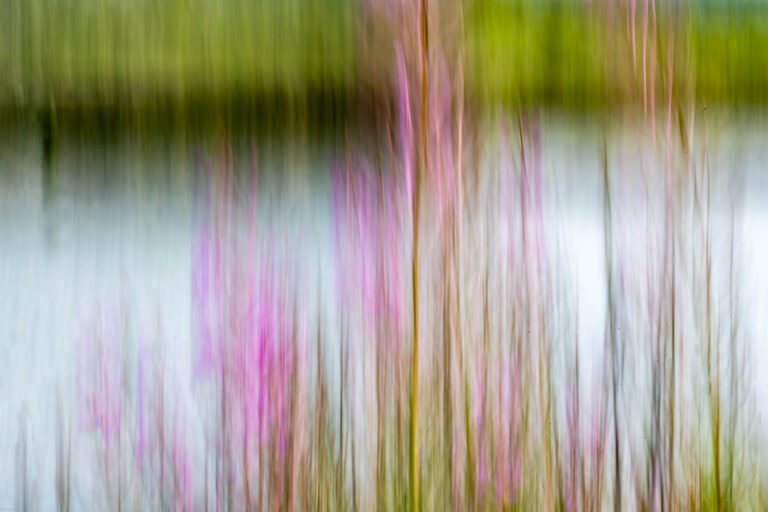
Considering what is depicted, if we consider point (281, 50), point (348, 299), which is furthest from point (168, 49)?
point (348, 299)

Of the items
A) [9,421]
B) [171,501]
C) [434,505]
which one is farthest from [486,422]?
[9,421]

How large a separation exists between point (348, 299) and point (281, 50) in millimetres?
184

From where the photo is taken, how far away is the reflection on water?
39 centimetres

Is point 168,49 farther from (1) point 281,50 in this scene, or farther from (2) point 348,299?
(2) point 348,299

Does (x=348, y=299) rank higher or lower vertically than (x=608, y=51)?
lower

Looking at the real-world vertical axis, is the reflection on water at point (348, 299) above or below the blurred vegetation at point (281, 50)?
below

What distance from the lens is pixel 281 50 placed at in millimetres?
484

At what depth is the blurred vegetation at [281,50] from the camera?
1.51ft

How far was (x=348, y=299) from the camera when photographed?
41 cm

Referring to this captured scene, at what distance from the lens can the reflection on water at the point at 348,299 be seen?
1.29 ft

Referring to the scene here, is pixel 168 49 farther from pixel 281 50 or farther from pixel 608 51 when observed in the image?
pixel 608 51

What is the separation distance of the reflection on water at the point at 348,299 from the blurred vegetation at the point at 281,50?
0.03m

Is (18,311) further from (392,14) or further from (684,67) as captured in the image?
(684,67)

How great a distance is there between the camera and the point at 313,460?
1.27 ft
